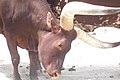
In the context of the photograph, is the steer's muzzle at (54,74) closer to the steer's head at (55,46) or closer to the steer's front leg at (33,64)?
the steer's head at (55,46)

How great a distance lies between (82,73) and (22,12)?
1.58 m

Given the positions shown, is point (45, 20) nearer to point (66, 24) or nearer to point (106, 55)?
Result: point (66, 24)

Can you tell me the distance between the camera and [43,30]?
601cm

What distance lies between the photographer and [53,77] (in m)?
5.77

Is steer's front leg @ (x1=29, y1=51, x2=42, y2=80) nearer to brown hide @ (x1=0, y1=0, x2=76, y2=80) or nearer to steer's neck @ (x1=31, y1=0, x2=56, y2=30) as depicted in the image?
brown hide @ (x1=0, y1=0, x2=76, y2=80)

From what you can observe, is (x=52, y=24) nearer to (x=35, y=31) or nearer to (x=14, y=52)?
(x=35, y=31)

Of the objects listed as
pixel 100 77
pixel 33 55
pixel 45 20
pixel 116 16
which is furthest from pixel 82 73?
pixel 116 16

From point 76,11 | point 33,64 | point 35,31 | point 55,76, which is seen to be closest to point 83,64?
point 33,64

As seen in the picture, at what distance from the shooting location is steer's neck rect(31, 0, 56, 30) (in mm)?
6074

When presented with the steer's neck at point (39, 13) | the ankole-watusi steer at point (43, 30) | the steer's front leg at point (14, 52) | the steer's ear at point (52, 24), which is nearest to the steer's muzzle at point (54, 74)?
the ankole-watusi steer at point (43, 30)

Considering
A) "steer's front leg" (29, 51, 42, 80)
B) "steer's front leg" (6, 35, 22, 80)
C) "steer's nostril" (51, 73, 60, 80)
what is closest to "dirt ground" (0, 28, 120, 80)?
"steer's front leg" (29, 51, 42, 80)

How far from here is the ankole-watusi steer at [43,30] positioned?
5574 mm

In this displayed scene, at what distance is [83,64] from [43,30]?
1851mm

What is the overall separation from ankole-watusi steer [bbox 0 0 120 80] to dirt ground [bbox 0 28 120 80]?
606 mm
